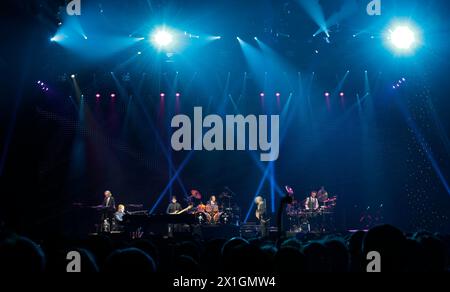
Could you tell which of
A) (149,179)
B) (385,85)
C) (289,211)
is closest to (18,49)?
(149,179)

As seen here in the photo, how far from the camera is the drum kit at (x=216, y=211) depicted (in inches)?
618

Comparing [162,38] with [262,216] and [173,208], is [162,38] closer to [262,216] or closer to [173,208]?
[173,208]

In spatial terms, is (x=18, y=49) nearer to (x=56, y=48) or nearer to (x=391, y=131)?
(x=56, y=48)

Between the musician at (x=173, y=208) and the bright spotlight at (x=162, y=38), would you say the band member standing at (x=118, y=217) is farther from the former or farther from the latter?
the bright spotlight at (x=162, y=38)

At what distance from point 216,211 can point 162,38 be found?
5806 mm

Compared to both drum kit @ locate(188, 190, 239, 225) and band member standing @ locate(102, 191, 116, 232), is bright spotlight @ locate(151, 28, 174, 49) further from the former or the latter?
band member standing @ locate(102, 191, 116, 232)

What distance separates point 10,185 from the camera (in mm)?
12898

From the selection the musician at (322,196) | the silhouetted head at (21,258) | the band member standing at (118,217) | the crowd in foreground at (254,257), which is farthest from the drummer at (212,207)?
the silhouetted head at (21,258)

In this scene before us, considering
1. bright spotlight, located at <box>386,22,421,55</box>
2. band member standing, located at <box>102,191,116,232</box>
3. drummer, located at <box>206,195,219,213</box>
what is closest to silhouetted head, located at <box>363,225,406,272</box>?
bright spotlight, located at <box>386,22,421,55</box>

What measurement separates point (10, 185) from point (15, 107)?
2.24 m

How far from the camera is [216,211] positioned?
1633cm

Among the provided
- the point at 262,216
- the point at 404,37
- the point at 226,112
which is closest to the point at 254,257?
the point at 404,37

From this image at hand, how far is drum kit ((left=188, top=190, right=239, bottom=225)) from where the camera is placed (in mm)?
15705

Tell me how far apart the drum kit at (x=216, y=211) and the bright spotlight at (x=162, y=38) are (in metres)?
4.88
